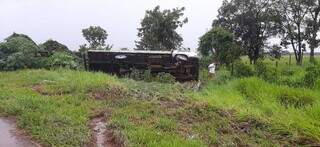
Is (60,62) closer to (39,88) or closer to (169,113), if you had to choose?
(39,88)

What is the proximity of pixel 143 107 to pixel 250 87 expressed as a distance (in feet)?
7.42

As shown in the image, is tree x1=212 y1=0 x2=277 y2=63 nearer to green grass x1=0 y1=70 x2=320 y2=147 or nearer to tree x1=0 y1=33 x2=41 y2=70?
tree x1=0 y1=33 x2=41 y2=70

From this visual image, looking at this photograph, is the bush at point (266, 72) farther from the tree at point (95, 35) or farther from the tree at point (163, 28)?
the tree at point (95, 35)

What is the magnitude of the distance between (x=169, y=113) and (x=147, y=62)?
7.95 meters

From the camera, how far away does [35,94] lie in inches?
382

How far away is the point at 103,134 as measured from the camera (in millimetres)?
6992

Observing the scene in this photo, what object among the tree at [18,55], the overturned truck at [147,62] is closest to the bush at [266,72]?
the overturned truck at [147,62]

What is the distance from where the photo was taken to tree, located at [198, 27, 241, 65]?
33.5 m

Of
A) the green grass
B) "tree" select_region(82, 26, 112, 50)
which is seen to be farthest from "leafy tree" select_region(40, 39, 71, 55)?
"tree" select_region(82, 26, 112, 50)

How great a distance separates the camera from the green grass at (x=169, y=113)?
6.55m

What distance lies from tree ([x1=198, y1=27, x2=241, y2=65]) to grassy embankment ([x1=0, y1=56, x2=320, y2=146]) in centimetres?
2281

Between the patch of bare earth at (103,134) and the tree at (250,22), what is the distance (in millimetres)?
37342

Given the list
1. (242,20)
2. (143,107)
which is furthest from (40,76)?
(242,20)

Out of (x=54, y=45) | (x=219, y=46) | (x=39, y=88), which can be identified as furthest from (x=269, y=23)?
(x=39, y=88)
